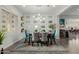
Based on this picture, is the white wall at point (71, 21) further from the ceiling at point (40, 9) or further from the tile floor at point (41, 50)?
the tile floor at point (41, 50)

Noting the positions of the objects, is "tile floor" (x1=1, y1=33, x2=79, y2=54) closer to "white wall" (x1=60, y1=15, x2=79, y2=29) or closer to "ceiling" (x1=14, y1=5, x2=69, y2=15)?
"white wall" (x1=60, y1=15, x2=79, y2=29)

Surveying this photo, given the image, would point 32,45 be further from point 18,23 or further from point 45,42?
point 18,23

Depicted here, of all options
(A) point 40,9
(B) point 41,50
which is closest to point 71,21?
(A) point 40,9

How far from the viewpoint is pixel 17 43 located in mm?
8234

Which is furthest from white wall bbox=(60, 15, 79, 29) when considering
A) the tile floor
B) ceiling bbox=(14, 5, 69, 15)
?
the tile floor

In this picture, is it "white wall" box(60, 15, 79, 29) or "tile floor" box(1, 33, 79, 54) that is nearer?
"tile floor" box(1, 33, 79, 54)

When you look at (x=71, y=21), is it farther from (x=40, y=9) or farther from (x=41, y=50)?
(x=41, y=50)

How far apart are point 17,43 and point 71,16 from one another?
383 cm

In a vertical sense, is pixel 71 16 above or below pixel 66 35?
above

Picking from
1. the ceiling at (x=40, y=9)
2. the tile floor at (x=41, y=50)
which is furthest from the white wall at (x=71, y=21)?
the tile floor at (x=41, y=50)

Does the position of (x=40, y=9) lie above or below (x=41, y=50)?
above

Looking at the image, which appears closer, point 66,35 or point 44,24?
point 44,24

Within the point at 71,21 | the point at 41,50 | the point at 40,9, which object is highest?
the point at 40,9
